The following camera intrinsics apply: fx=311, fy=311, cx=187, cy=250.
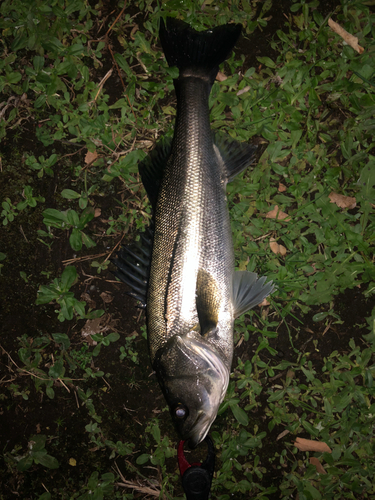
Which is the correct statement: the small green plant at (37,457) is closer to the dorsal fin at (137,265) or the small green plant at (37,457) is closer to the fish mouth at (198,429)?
the fish mouth at (198,429)

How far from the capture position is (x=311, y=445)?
3068 millimetres

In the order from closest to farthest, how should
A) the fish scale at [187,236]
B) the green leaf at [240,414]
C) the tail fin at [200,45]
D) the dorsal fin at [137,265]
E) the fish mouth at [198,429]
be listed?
1. the fish mouth at [198,429]
2. the fish scale at [187,236]
3. the dorsal fin at [137,265]
4. the tail fin at [200,45]
5. the green leaf at [240,414]

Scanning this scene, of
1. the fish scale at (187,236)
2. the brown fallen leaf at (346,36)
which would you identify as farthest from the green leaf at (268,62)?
the fish scale at (187,236)

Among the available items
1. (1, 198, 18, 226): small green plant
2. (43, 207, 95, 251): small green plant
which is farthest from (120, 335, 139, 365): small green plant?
(1, 198, 18, 226): small green plant

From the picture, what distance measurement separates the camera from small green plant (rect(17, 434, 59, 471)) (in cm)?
316

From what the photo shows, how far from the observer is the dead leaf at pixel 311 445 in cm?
306

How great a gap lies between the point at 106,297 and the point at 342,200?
8.61ft

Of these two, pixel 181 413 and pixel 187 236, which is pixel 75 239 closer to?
pixel 187 236

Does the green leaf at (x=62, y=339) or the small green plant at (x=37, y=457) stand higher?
the green leaf at (x=62, y=339)

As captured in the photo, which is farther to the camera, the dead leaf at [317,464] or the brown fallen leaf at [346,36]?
the brown fallen leaf at [346,36]

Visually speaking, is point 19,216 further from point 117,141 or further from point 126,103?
point 126,103

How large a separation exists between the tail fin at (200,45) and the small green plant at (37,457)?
3870mm

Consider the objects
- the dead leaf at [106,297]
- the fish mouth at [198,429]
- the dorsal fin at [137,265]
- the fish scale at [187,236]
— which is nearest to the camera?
the fish mouth at [198,429]

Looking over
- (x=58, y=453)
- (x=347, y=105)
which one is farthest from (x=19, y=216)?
(x=347, y=105)
